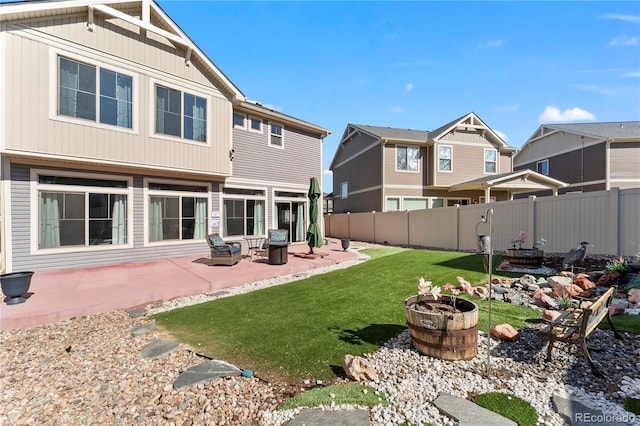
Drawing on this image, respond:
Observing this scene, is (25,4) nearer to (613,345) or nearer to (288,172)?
(288,172)

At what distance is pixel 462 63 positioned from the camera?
9445mm

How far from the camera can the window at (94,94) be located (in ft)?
25.9

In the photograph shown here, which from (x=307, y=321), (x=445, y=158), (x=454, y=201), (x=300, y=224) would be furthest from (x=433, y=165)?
(x=307, y=321)

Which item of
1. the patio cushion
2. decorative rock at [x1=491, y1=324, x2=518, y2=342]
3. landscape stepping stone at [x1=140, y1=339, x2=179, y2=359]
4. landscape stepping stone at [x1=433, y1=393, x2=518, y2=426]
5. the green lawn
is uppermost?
the patio cushion

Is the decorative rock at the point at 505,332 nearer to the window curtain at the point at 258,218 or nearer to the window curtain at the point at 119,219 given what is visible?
the window curtain at the point at 258,218

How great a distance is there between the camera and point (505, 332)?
12.4 feet

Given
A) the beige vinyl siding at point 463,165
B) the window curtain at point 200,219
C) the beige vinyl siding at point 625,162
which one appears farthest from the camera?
the beige vinyl siding at point 463,165

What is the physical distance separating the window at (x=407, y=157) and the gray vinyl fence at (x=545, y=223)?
15.2 ft

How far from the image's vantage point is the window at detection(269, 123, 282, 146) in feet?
43.4

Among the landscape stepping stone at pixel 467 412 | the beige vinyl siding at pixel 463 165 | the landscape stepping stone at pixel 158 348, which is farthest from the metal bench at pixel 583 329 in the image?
the beige vinyl siding at pixel 463 165

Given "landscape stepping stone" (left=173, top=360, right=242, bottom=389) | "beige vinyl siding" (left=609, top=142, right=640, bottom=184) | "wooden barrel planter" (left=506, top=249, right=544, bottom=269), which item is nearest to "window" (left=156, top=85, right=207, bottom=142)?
"landscape stepping stone" (left=173, top=360, right=242, bottom=389)

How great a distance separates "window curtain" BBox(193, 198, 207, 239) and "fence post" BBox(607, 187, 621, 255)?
41.2 ft

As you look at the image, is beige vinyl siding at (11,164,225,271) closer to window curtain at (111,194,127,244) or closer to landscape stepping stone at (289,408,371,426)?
window curtain at (111,194,127,244)

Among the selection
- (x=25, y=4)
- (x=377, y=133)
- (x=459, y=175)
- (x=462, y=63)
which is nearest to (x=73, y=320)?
(x=25, y=4)
